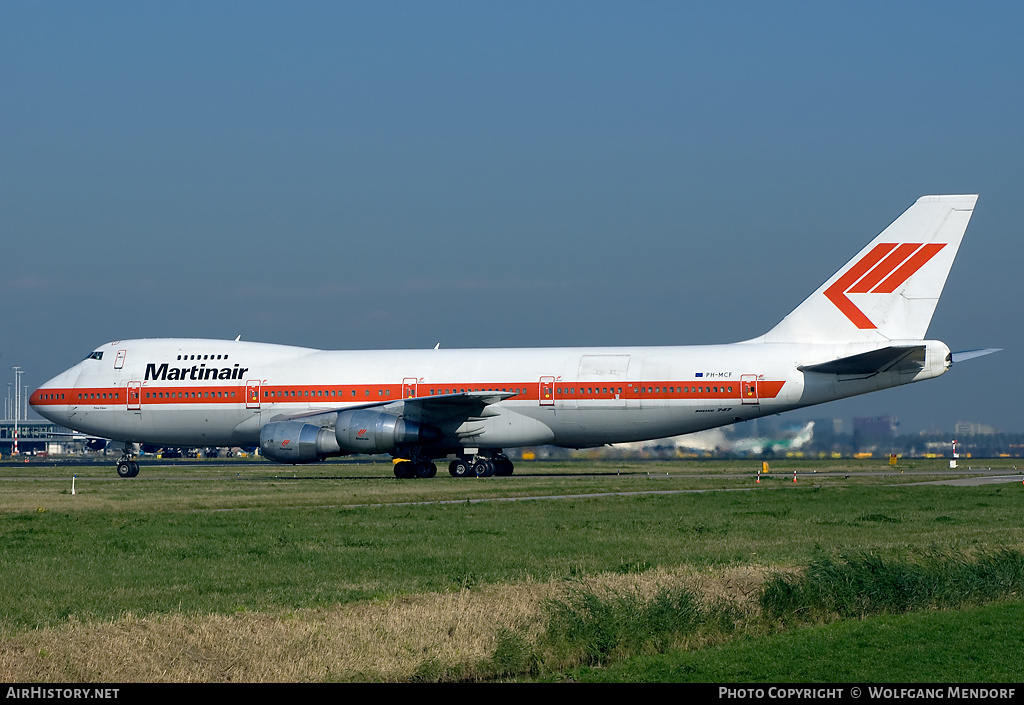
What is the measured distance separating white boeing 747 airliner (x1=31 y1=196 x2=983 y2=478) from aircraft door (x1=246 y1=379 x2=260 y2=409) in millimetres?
37

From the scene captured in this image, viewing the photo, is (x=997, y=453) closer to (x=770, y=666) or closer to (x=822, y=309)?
(x=822, y=309)

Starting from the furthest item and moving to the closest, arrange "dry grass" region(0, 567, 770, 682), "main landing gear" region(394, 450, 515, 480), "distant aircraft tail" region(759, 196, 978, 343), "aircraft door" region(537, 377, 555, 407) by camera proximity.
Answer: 1. "main landing gear" region(394, 450, 515, 480)
2. "aircraft door" region(537, 377, 555, 407)
3. "distant aircraft tail" region(759, 196, 978, 343)
4. "dry grass" region(0, 567, 770, 682)

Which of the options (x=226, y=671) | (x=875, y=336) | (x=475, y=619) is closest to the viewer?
(x=226, y=671)

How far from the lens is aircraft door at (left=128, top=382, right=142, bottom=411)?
147ft

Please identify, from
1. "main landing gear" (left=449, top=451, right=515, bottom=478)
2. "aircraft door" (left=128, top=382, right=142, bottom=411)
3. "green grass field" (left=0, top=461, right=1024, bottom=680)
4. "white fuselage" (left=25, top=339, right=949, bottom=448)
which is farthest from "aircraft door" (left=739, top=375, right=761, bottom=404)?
"aircraft door" (left=128, top=382, right=142, bottom=411)

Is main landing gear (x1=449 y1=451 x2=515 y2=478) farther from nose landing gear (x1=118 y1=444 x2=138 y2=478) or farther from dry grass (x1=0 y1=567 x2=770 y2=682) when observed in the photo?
dry grass (x1=0 y1=567 x2=770 y2=682)

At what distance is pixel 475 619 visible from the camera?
12.2m

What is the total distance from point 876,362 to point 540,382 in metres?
11.2

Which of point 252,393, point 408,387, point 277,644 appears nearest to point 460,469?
point 408,387

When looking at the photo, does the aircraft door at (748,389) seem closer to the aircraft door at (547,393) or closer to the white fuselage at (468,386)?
the white fuselage at (468,386)

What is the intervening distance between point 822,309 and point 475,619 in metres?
31.2

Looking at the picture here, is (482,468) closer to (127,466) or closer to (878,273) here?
(127,466)

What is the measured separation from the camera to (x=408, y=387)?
42.8 m
